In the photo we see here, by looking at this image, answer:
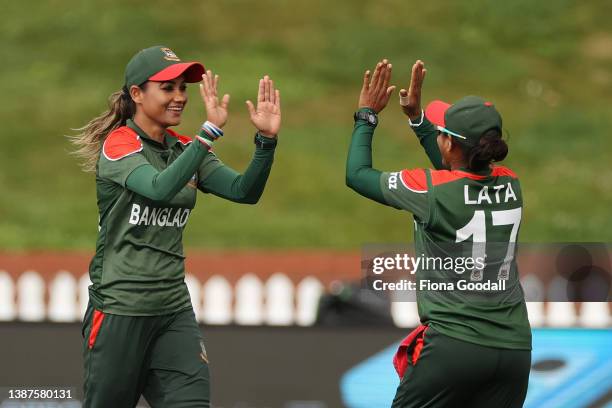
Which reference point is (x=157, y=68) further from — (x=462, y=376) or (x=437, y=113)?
(x=462, y=376)

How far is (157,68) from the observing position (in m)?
5.80

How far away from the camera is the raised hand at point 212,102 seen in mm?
5520

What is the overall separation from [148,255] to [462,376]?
150cm

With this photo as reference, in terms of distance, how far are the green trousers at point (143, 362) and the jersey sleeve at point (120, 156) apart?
634 millimetres

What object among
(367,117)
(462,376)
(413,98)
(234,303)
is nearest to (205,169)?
(367,117)

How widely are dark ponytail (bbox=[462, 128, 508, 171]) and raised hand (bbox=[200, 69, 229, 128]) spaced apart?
1.08m

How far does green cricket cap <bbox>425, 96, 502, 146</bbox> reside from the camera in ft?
17.5

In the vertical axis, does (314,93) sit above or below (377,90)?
above

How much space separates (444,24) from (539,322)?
564 inches

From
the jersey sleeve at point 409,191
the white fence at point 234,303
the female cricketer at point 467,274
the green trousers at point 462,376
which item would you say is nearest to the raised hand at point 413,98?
the female cricketer at point 467,274

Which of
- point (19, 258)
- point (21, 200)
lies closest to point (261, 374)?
point (19, 258)

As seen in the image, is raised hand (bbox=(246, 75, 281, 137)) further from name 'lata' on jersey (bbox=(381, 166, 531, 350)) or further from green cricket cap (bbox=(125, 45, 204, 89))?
name 'lata' on jersey (bbox=(381, 166, 531, 350))

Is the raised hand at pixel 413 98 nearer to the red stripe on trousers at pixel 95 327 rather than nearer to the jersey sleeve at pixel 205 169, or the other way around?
the jersey sleeve at pixel 205 169

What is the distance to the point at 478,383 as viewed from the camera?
526cm
